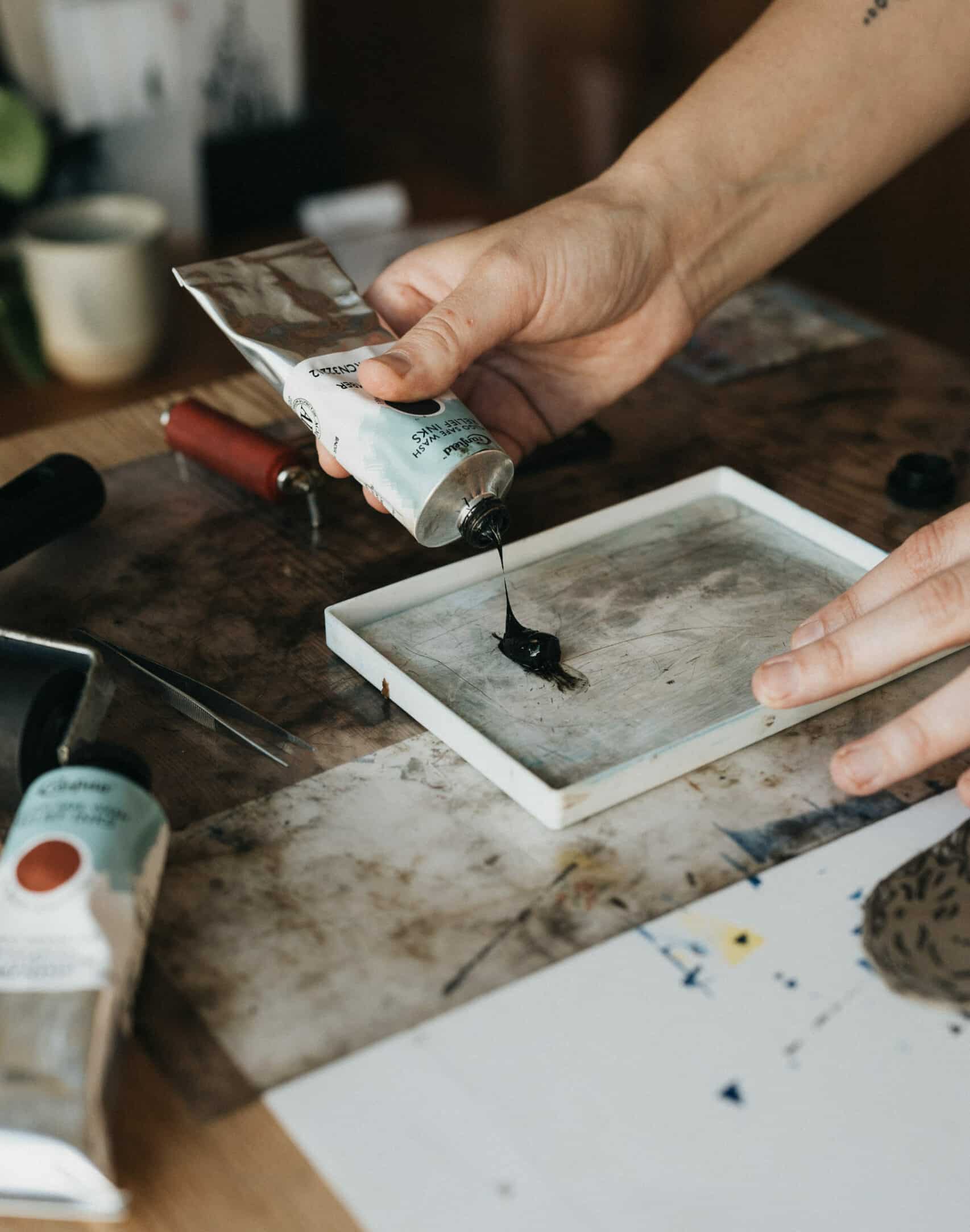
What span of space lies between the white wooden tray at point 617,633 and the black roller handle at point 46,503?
242 mm

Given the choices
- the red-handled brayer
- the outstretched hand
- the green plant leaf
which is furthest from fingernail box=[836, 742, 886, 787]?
the green plant leaf

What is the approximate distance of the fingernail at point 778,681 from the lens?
0.69m

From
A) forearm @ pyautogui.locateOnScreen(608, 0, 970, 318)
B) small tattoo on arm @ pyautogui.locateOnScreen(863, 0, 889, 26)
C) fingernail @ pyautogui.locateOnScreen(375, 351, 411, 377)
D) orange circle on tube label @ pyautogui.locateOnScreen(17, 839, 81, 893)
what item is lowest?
orange circle on tube label @ pyautogui.locateOnScreen(17, 839, 81, 893)

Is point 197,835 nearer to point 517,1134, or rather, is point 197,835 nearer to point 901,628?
point 517,1134

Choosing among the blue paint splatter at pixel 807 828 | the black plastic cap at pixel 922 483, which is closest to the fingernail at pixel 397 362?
the blue paint splatter at pixel 807 828

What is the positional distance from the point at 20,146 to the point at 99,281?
1.05ft

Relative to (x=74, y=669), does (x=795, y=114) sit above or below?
above

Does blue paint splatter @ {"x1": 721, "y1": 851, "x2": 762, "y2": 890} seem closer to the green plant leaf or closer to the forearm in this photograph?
the forearm

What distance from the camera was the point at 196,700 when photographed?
2.49ft

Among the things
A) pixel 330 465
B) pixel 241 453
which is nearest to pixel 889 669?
pixel 330 465

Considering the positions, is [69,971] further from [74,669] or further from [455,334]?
[455,334]

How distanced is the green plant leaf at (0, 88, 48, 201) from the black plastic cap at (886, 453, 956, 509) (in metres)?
1.31

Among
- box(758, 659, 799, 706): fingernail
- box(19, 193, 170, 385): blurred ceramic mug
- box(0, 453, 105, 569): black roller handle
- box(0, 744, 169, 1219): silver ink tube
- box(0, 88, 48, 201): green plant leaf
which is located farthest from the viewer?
box(0, 88, 48, 201): green plant leaf

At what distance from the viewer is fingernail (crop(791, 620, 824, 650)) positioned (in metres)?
0.75
